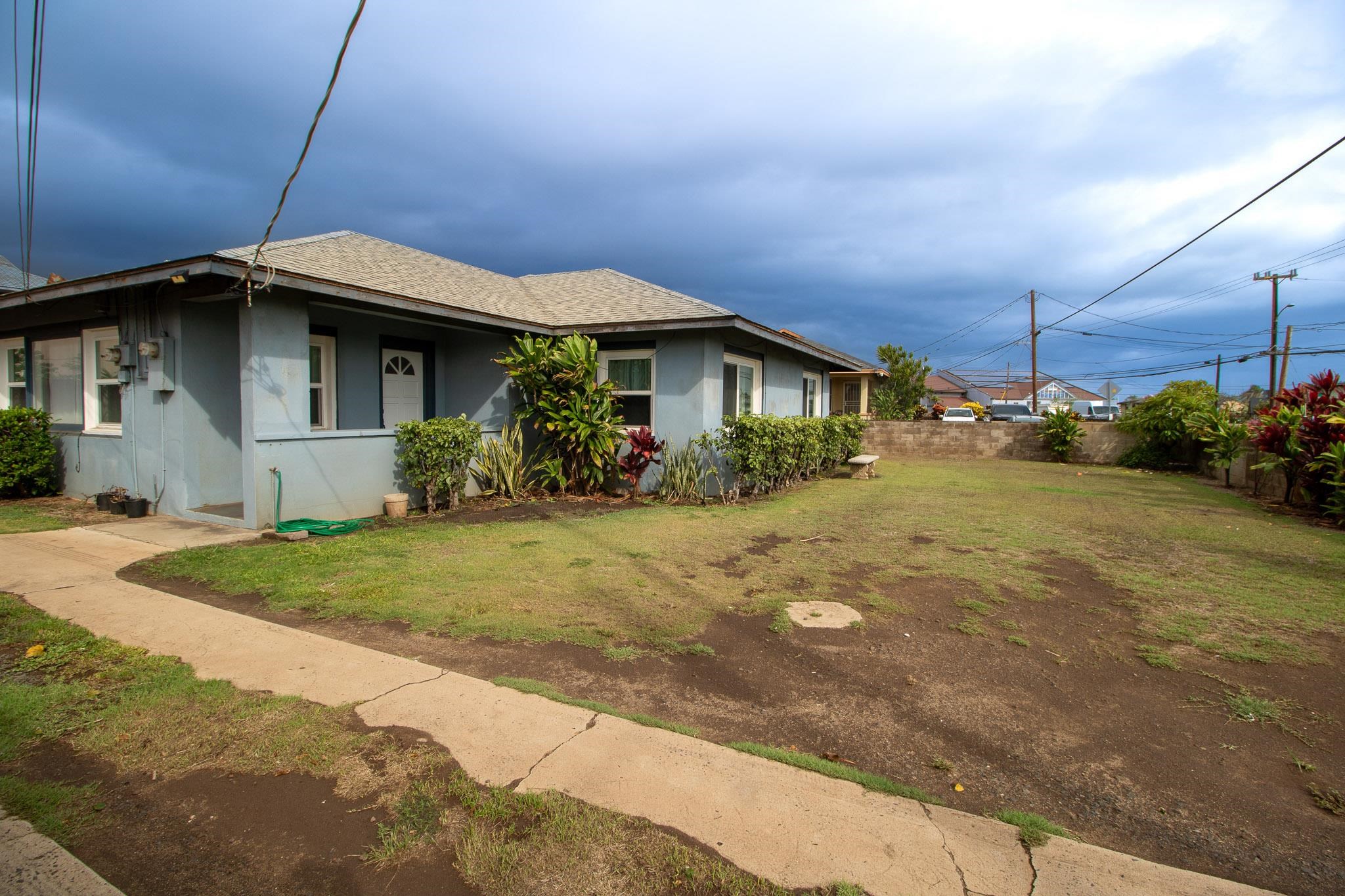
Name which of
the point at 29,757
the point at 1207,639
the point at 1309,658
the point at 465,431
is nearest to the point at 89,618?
the point at 29,757

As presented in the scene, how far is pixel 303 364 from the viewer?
26.6 ft

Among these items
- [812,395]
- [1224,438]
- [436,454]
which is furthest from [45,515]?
[1224,438]

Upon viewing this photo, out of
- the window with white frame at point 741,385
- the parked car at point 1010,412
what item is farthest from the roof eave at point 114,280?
the parked car at point 1010,412

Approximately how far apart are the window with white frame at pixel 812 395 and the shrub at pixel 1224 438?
362 inches

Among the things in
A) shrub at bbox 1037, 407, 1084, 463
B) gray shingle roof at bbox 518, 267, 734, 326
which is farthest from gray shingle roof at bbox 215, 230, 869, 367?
shrub at bbox 1037, 407, 1084, 463

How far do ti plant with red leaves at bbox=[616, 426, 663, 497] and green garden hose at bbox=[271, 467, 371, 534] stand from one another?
4307 mm

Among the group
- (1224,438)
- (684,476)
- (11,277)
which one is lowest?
(684,476)

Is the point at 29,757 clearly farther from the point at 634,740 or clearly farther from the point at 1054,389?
the point at 1054,389

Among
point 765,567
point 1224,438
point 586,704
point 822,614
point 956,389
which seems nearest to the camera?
point 586,704

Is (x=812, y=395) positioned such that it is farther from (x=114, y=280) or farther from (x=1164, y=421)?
(x=114, y=280)

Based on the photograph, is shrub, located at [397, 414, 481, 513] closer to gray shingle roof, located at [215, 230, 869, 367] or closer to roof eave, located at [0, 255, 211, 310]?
gray shingle roof, located at [215, 230, 869, 367]

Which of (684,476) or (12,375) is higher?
(12,375)

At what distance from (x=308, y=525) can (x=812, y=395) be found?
14381mm

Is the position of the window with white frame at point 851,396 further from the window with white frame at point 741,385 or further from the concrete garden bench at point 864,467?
the window with white frame at point 741,385
